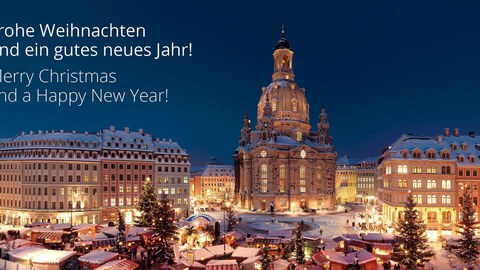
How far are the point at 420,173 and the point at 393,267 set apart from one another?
86.8 ft

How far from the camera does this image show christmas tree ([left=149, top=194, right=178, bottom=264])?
45.5 m

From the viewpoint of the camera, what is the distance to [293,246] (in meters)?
50.6

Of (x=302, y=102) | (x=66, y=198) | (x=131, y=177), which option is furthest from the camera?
(x=302, y=102)

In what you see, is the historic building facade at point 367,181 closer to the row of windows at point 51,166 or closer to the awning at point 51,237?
the row of windows at point 51,166

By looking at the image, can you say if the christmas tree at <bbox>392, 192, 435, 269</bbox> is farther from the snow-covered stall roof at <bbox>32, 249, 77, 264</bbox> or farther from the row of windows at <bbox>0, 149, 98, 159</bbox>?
the row of windows at <bbox>0, 149, 98, 159</bbox>

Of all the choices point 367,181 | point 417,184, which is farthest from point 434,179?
point 367,181

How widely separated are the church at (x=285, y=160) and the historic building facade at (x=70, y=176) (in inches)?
1389

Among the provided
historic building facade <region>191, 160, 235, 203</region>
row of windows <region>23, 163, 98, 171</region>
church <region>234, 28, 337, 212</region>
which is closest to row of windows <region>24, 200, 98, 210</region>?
row of windows <region>23, 163, 98, 171</region>

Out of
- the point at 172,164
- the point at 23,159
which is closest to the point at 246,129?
the point at 172,164

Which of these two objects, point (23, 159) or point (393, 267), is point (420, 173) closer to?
point (393, 267)

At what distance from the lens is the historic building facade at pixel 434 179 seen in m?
65.2

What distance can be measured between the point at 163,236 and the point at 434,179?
158ft

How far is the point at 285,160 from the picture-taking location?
358 feet

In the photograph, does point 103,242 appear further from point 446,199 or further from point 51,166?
point 446,199
